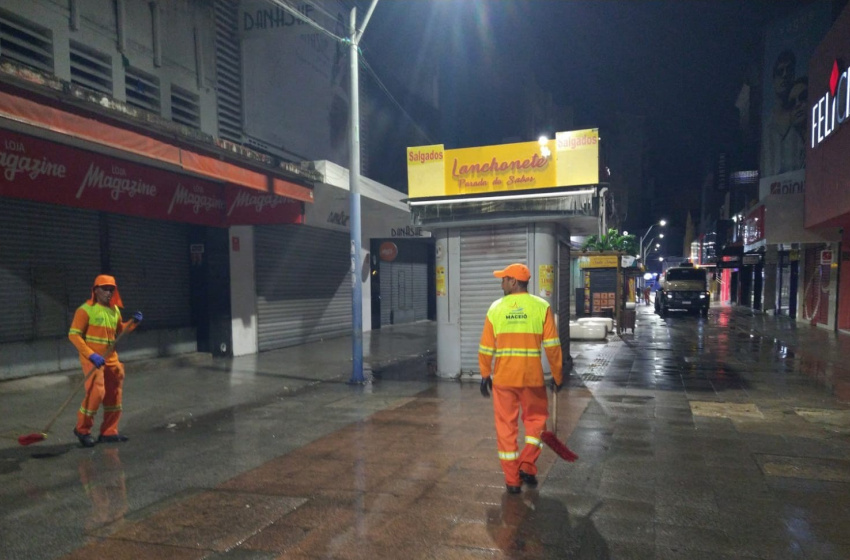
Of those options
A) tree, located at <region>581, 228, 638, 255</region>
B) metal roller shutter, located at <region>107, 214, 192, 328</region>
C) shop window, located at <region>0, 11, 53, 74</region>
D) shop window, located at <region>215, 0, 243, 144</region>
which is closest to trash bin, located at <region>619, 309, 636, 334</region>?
tree, located at <region>581, 228, 638, 255</region>

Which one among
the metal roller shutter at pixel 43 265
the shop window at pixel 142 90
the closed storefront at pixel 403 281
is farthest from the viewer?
the closed storefront at pixel 403 281

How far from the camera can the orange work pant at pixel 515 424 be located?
4.33 metres

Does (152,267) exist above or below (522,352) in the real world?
above

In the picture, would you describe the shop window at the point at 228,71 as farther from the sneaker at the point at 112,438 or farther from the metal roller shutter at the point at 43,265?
the sneaker at the point at 112,438

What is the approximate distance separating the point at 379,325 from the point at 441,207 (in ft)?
35.7

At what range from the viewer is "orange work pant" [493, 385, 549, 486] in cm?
433

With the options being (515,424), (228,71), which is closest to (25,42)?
(228,71)

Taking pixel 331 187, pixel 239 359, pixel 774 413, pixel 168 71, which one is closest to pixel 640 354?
pixel 774 413

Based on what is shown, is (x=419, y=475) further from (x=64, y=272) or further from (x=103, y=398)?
(x=64, y=272)

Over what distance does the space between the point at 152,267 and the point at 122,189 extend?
2.29m

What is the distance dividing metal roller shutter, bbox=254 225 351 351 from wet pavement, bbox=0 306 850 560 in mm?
4323

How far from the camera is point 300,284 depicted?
14.9m

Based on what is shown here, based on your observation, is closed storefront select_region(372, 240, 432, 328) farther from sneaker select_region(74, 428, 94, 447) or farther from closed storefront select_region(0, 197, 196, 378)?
sneaker select_region(74, 428, 94, 447)

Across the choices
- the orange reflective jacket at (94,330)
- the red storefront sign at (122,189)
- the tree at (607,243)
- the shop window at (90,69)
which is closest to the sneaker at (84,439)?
the orange reflective jacket at (94,330)
